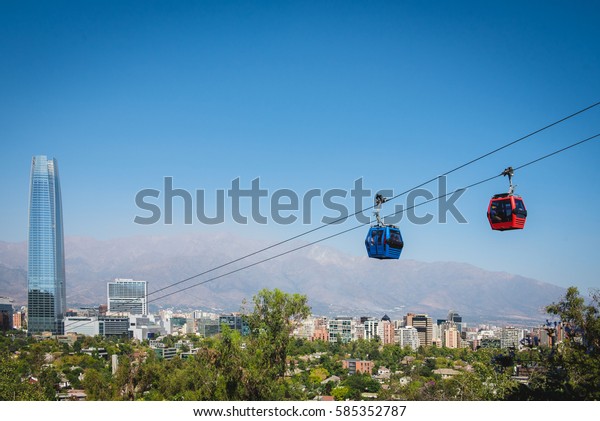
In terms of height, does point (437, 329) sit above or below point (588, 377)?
below

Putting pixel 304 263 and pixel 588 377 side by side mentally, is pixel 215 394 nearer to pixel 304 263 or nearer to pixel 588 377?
pixel 588 377

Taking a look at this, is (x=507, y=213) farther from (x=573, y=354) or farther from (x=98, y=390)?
(x=98, y=390)

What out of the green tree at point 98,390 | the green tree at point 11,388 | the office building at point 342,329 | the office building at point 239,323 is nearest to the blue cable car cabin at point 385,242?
the office building at point 239,323

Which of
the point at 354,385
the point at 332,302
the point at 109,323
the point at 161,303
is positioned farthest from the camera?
the point at 161,303

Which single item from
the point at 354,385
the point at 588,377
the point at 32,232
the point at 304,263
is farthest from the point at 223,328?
the point at 304,263

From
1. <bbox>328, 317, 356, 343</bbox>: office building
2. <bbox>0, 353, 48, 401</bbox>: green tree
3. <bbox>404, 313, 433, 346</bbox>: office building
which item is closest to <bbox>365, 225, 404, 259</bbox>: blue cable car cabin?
<bbox>0, 353, 48, 401</bbox>: green tree
